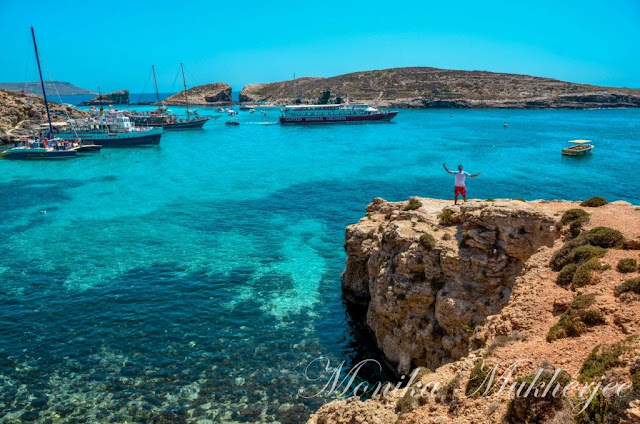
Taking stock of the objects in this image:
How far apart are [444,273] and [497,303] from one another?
2.91 m

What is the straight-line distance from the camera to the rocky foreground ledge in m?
11.5

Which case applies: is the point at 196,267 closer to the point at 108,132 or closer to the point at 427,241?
the point at 427,241

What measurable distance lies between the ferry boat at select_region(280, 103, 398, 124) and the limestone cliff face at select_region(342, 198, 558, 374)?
12535cm

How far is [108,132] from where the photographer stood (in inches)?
4040

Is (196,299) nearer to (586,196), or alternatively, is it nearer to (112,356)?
(112,356)

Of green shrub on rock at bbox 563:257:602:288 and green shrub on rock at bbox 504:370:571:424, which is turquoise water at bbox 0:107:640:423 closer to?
green shrub on rock at bbox 504:370:571:424

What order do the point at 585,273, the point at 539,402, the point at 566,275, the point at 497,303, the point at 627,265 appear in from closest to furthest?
1. the point at 539,402
2. the point at 627,265
3. the point at 585,273
4. the point at 566,275
5. the point at 497,303

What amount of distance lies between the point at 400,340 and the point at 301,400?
245 inches

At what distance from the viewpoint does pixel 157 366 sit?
2317 centimetres

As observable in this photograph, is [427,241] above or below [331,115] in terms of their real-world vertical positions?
below

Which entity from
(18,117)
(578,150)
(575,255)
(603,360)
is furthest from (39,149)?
(578,150)

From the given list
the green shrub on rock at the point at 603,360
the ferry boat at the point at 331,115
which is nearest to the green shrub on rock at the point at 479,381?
the green shrub on rock at the point at 603,360

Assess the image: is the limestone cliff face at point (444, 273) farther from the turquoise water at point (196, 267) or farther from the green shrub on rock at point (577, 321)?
the green shrub on rock at point (577, 321)

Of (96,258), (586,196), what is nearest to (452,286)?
(96,258)
